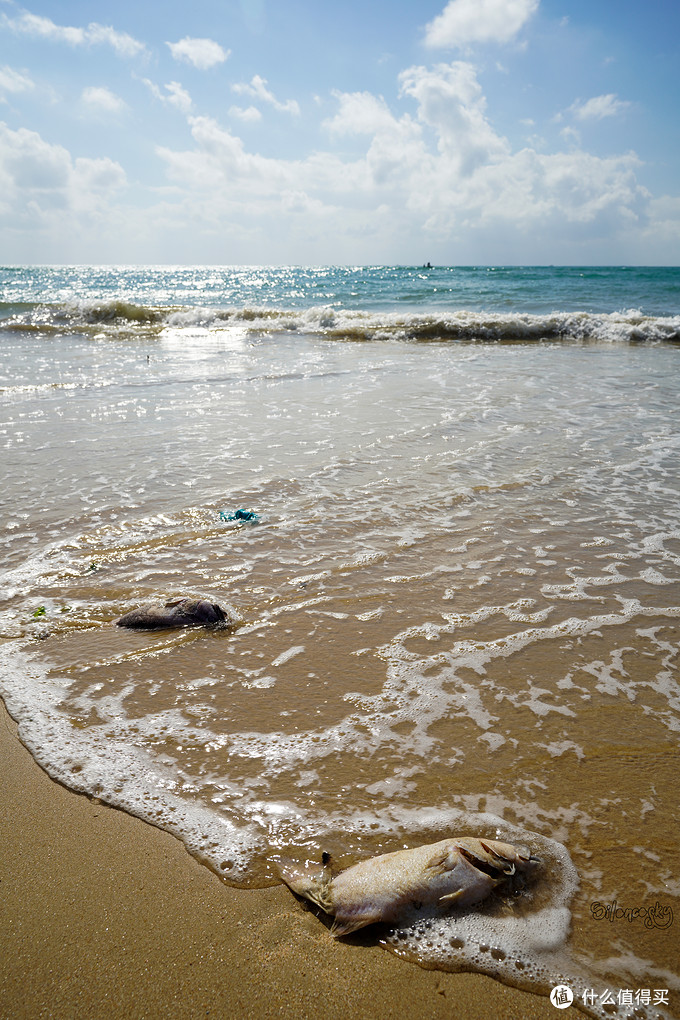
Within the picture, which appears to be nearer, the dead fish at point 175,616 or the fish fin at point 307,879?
the fish fin at point 307,879

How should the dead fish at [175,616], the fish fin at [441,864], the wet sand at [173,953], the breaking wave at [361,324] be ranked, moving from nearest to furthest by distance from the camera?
the wet sand at [173,953] < the fish fin at [441,864] < the dead fish at [175,616] < the breaking wave at [361,324]

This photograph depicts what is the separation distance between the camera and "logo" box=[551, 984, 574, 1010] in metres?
1.75

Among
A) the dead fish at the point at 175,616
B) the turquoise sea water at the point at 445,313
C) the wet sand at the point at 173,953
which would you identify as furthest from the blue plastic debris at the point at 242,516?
the turquoise sea water at the point at 445,313

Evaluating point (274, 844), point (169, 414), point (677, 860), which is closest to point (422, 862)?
point (274, 844)

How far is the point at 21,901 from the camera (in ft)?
6.50

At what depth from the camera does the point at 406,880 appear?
1978mm

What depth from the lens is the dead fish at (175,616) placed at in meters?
3.49

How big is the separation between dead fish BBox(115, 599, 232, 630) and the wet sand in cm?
138

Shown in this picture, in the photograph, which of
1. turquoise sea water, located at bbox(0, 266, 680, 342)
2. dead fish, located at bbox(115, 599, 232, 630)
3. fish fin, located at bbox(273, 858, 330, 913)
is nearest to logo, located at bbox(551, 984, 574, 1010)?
fish fin, located at bbox(273, 858, 330, 913)

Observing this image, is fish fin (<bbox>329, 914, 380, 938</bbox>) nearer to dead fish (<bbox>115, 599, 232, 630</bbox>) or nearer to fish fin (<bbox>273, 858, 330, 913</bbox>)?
fish fin (<bbox>273, 858, 330, 913</bbox>)

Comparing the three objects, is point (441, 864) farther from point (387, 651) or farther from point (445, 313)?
point (445, 313)

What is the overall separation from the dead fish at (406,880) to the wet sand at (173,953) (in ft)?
0.21

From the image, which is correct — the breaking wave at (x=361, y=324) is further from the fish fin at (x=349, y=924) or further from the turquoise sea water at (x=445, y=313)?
the fish fin at (x=349, y=924)

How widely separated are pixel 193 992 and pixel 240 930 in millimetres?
215
